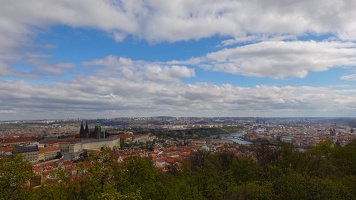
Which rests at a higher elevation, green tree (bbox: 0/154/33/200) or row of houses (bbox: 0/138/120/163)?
green tree (bbox: 0/154/33/200)

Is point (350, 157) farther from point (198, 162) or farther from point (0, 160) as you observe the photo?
point (0, 160)

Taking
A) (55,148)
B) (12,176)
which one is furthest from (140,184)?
(55,148)

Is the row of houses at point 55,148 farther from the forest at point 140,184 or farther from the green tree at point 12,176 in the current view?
the green tree at point 12,176

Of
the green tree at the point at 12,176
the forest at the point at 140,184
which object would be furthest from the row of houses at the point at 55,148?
the green tree at the point at 12,176

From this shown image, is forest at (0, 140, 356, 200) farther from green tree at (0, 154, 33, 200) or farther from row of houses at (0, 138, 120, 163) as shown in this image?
row of houses at (0, 138, 120, 163)

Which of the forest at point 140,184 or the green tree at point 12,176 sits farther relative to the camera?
the forest at point 140,184

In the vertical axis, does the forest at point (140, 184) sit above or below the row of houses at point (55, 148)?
above

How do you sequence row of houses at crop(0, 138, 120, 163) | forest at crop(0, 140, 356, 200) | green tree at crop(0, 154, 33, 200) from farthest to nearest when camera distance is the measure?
row of houses at crop(0, 138, 120, 163) < forest at crop(0, 140, 356, 200) < green tree at crop(0, 154, 33, 200)

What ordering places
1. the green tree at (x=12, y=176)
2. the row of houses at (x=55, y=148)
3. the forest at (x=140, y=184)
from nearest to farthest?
1. the green tree at (x=12, y=176)
2. the forest at (x=140, y=184)
3. the row of houses at (x=55, y=148)

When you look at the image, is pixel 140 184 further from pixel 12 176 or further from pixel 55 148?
pixel 55 148

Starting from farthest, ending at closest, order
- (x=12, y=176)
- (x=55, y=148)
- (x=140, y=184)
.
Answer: (x=55, y=148), (x=140, y=184), (x=12, y=176)

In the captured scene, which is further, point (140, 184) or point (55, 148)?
point (55, 148)

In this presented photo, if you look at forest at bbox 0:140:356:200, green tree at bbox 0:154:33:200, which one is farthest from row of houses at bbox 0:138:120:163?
green tree at bbox 0:154:33:200
